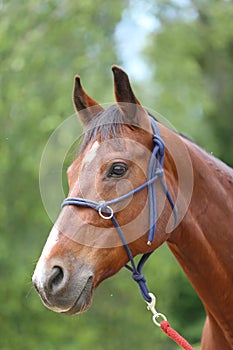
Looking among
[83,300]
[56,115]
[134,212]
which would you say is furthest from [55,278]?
[56,115]

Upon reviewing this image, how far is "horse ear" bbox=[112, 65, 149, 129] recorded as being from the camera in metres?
3.05

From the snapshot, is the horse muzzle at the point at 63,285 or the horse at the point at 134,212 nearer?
the horse muzzle at the point at 63,285

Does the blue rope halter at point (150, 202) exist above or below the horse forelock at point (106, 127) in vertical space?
below

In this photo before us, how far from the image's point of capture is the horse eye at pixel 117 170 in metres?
3.00

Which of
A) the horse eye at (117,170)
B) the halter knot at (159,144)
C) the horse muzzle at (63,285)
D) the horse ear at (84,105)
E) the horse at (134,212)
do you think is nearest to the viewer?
the horse muzzle at (63,285)

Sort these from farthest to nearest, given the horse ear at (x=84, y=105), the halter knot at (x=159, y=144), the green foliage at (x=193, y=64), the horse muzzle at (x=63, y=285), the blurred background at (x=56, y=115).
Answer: the green foliage at (x=193, y=64) → the blurred background at (x=56, y=115) → the horse ear at (x=84, y=105) → the halter knot at (x=159, y=144) → the horse muzzle at (x=63, y=285)

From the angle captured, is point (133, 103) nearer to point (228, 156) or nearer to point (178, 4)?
point (178, 4)

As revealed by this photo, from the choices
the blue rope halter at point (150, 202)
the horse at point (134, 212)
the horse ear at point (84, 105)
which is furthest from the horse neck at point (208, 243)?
the horse ear at point (84, 105)

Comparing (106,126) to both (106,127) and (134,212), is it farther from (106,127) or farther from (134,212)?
(134,212)

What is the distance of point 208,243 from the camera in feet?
10.8

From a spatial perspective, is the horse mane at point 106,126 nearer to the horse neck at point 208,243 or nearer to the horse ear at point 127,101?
the horse ear at point 127,101

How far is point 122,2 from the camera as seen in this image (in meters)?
8.40

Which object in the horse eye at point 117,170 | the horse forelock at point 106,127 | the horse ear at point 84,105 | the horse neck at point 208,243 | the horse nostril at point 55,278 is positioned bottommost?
the horse neck at point 208,243

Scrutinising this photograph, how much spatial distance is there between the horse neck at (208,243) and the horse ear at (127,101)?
14.5 inches
